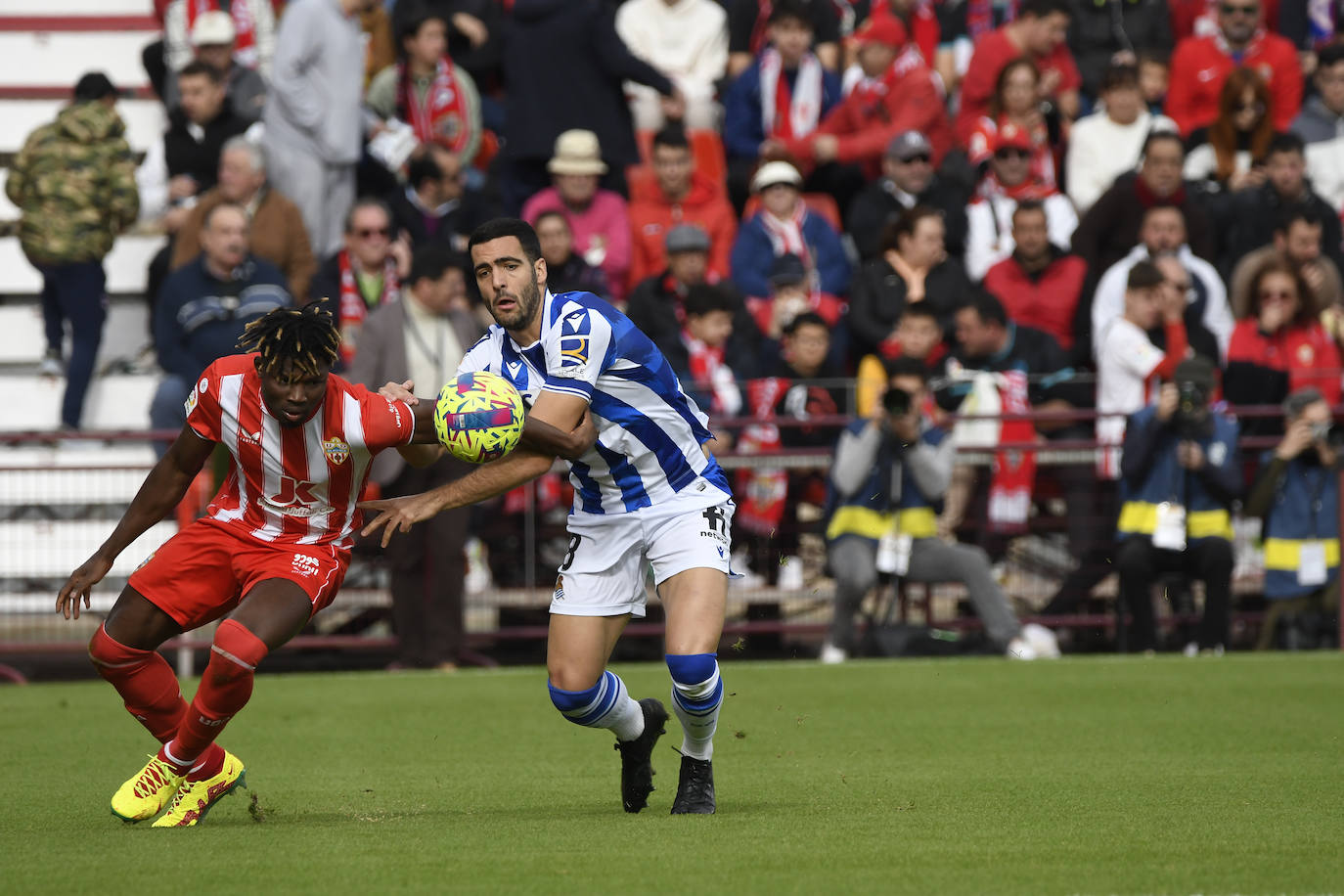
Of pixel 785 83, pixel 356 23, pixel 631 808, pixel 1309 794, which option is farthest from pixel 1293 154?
pixel 631 808

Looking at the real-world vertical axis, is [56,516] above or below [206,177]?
below

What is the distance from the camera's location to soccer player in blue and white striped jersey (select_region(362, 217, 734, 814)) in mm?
6754

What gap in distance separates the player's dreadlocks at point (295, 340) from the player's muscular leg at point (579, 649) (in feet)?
4.47

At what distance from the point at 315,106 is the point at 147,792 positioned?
850 cm

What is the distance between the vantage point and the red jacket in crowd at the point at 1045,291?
45.0ft

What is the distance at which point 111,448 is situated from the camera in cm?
1298

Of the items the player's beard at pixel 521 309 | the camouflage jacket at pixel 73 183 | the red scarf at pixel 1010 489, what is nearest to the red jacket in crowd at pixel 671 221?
the red scarf at pixel 1010 489

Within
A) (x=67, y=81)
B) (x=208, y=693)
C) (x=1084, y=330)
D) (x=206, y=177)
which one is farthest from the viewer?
(x=67, y=81)

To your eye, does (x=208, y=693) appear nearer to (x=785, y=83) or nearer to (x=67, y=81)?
(x=785, y=83)

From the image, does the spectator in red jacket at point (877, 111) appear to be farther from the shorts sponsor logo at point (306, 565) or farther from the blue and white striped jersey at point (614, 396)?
the shorts sponsor logo at point (306, 565)

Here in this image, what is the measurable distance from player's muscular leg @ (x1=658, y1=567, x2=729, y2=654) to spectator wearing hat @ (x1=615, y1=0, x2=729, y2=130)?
9.14 m

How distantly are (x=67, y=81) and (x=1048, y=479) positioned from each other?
10111 mm

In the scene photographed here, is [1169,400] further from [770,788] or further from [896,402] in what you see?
[770,788]

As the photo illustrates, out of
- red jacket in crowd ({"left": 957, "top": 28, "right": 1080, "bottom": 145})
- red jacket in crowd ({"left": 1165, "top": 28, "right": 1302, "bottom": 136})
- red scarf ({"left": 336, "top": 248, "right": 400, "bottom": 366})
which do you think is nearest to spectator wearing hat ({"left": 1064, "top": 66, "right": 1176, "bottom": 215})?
red jacket in crowd ({"left": 957, "top": 28, "right": 1080, "bottom": 145})
